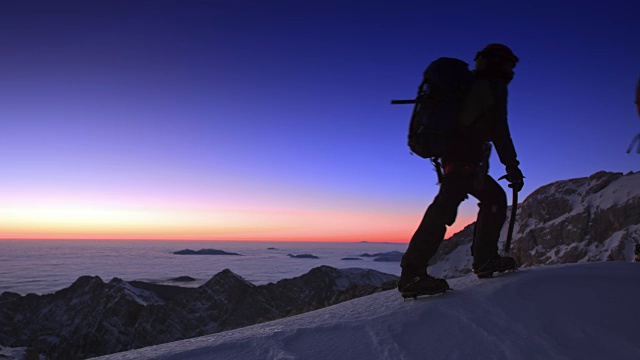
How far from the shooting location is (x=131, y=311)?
5897 cm

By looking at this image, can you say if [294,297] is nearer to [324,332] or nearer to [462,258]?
[462,258]

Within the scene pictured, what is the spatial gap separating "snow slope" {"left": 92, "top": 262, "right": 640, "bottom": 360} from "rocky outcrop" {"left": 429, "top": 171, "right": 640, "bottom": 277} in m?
64.9

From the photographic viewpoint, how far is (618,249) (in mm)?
54781

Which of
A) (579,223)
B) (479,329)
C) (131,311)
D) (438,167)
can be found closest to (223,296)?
(131,311)

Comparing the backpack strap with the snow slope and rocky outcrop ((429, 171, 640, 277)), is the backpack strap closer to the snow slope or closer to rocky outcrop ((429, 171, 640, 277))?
the snow slope

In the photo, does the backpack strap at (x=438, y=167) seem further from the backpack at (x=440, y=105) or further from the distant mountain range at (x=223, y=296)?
the distant mountain range at (x=223, y=296)

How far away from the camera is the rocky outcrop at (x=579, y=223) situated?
59.0 m

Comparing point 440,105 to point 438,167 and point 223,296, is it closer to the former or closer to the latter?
point 438,167

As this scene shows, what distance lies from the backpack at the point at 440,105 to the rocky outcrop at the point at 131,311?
49.0 meters

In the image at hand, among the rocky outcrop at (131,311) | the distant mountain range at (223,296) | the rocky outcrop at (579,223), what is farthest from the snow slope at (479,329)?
the rocky outcrop at (579,223)

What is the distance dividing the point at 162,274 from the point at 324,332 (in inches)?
5461

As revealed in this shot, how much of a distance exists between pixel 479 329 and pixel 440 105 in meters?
2.21

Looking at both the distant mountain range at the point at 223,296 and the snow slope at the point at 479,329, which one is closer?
the snow slope at the point at 479,329

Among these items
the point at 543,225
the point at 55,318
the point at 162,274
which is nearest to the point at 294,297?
the point at 55,318
